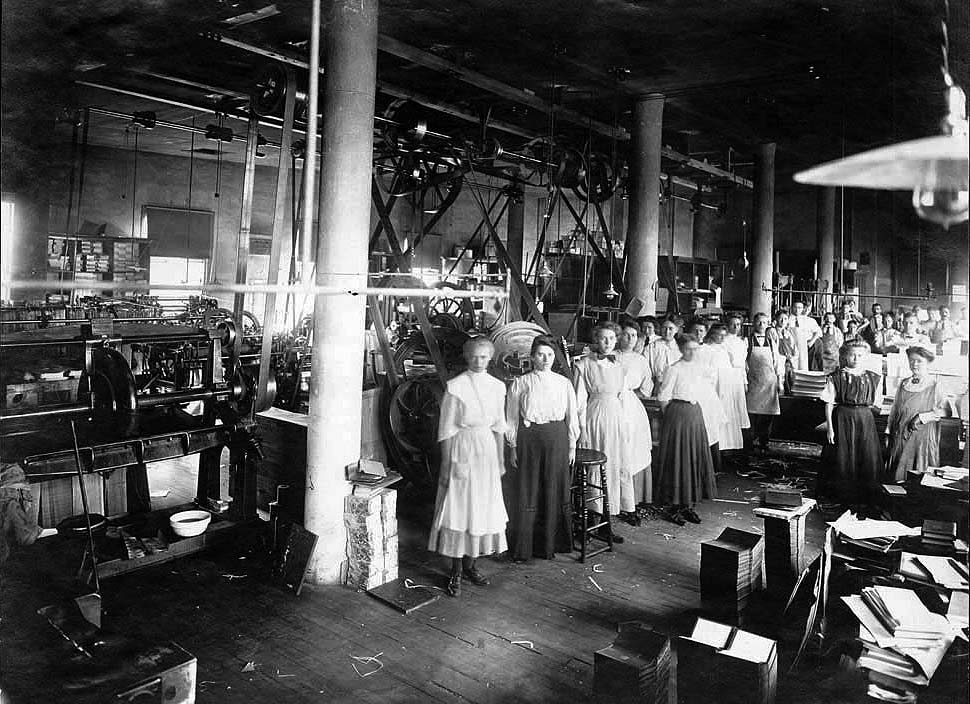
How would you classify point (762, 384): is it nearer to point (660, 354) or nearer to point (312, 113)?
point (660, 354)

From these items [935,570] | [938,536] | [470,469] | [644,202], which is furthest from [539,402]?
[644,202]

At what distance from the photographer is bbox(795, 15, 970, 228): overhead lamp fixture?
4.65 feet

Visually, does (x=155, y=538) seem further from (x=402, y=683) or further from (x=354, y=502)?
(x=402, y=683)

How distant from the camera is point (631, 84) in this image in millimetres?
9414

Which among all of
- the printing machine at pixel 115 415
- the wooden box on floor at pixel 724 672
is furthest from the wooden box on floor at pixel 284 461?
the wooden box on floor at pixel 724 672

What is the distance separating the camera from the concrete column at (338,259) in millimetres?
5102

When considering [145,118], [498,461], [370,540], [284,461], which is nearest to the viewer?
[370,540]

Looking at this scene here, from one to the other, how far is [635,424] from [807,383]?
4435 millimetres

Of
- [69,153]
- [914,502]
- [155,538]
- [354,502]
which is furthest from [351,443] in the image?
[69,153]

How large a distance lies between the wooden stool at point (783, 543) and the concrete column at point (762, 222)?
9.72 m

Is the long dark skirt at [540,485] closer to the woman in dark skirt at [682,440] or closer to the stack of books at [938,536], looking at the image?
the woman in dark skirt at [682,440]

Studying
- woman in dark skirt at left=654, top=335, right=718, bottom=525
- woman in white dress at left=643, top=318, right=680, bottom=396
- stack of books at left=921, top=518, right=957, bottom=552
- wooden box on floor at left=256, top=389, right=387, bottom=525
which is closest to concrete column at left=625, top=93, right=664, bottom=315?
woman in white dress at left=643, top=318, right=680, bottom=396

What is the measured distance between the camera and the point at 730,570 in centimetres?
470

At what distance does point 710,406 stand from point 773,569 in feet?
9.96
